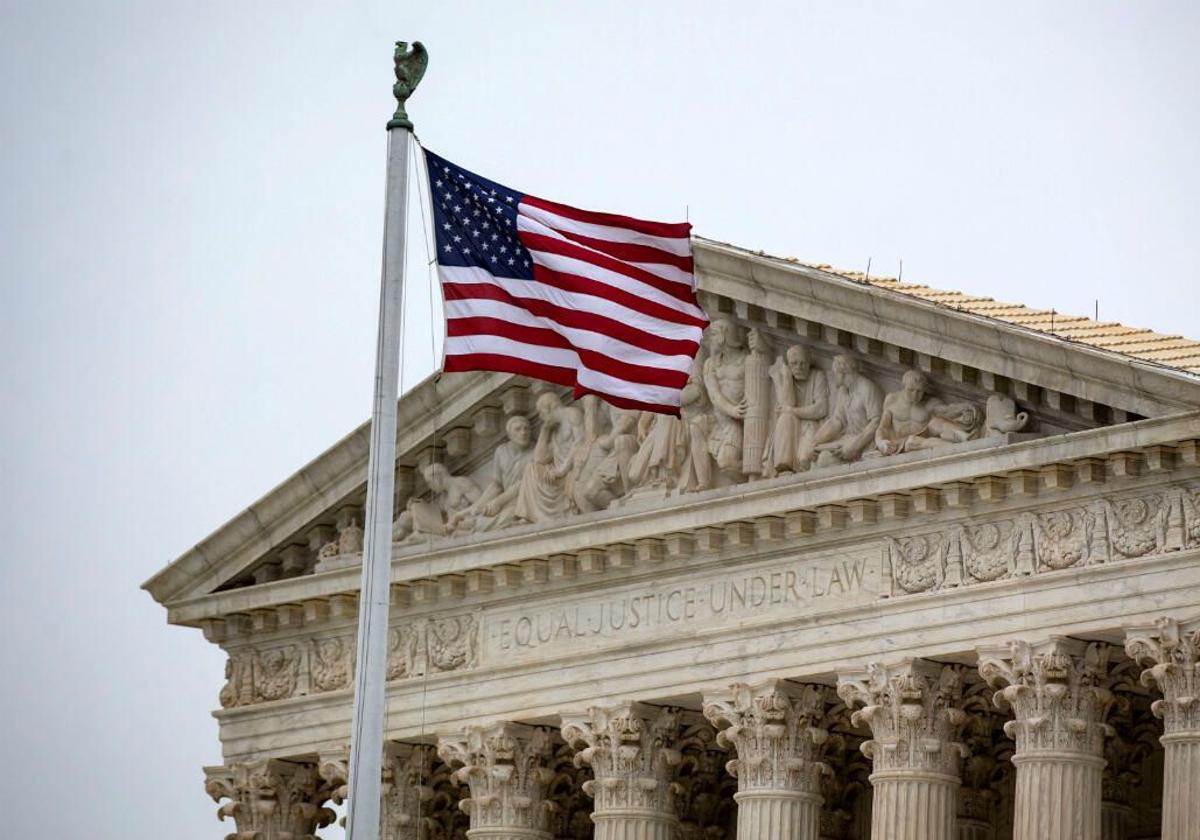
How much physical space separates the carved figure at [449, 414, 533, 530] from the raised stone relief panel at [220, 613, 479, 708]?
1.32 meters

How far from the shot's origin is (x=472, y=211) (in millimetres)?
35906

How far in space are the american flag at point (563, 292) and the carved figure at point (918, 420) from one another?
7.77 meters

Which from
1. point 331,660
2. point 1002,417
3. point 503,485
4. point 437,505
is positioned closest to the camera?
point 1002,417

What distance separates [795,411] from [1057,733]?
5.65 metres

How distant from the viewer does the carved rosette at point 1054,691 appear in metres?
43.0

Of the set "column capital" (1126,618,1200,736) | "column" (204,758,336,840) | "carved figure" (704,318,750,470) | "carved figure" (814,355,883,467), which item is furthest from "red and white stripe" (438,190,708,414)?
"column" (204,758,336,840)

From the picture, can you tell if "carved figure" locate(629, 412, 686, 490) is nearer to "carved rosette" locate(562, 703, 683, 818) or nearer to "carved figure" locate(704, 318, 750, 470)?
"carved figure" locate(704, 318, 750, 470)

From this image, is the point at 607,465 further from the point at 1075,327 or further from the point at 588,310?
the point at 588,310

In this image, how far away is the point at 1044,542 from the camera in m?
43.3

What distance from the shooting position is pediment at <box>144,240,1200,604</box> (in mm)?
43406

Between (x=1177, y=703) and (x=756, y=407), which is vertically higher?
(x=756, y=407)

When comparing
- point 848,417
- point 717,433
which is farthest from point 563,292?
point 717,433

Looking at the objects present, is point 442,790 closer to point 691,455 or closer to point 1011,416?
point 691,455

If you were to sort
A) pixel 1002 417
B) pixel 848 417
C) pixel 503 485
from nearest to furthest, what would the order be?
1. pixel 1002 417
2. pixel 848 417
3. pixel 503 485
